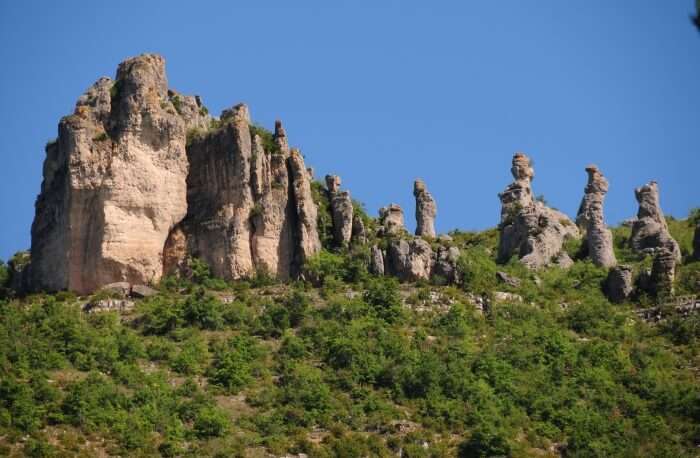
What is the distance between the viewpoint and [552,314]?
87688 millimetres

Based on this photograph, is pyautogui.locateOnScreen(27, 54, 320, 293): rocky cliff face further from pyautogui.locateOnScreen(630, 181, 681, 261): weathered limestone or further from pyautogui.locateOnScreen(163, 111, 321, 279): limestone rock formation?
pyautogui.locateOnScreen(630, 181, 681, 261): weathered limestone

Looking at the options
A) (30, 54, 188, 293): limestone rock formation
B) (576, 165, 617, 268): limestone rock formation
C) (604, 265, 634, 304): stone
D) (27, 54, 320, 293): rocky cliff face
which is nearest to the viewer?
(30, 54, 188, 293): limestone rock formation

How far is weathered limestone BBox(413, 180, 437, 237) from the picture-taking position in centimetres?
9719

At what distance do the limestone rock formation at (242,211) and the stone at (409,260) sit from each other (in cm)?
311

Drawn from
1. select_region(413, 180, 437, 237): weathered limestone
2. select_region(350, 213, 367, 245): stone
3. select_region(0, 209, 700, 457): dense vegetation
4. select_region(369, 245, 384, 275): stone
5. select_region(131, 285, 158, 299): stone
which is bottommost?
select_region(0, 209, 700, 457): dense vegetation

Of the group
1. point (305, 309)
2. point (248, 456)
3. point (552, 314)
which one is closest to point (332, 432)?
point (248, 456)

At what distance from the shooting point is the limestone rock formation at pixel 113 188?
283 feet

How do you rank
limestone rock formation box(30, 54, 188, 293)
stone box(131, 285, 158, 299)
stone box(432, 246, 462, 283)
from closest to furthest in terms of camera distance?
stone box(131, 285, 158, 299) < limestone rock formation box(30, 54, 188, 293) < stone box(432, 246, 462, 283)

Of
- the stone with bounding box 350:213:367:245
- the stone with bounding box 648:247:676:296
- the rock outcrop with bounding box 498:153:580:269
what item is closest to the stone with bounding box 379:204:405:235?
the stone with bounding box 350:213:367:245

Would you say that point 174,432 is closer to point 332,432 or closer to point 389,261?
point 332,432

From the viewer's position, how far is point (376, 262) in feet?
290

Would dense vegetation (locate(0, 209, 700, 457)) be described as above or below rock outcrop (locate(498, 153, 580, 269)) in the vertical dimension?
below

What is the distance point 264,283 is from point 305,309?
3.13m

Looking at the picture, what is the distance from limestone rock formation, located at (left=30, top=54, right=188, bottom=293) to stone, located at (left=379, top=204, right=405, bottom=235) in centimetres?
910
